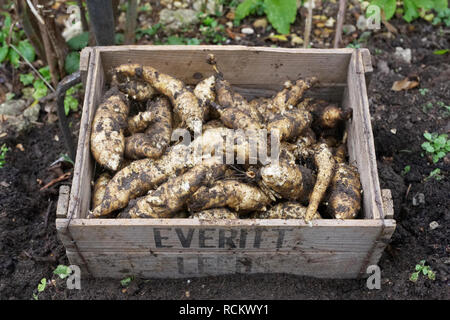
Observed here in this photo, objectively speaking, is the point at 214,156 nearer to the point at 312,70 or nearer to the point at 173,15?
the point at 312,70

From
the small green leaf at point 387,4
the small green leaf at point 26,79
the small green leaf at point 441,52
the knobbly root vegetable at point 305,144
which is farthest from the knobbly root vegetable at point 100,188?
the small green leaf at point 441,52

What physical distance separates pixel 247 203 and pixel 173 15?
8.00ft

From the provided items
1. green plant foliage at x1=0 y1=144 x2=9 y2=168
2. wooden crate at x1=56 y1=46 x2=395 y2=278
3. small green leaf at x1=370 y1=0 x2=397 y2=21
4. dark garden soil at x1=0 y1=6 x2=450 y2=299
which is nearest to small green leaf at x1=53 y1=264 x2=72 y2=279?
dark garden soil at x1=0 y1=6 x2=450 y2=299

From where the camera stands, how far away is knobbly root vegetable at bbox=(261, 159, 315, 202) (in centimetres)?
227

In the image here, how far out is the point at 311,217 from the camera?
221cm

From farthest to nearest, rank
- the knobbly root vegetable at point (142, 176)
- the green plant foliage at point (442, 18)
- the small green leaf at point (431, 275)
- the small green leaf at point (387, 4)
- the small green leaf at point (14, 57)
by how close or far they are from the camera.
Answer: the green plant foliage at point (442, 18)
the small green leaf at point (14, 57)
the small green leaf at point (387, 4)
the small green leaf at point (431, 275)
the knobbly root vegetable at point (142, 176)

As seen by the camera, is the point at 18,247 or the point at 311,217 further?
the point at 18,247

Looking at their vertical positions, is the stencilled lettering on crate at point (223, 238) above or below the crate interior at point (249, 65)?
below

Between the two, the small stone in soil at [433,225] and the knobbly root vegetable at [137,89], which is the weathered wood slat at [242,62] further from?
the small stone in soil at [433,225]

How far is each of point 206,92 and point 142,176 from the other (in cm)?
68

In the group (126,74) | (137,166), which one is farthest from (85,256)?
(126,74)

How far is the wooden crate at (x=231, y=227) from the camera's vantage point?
2166 mm

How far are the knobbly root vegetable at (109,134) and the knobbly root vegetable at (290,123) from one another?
82 cm
